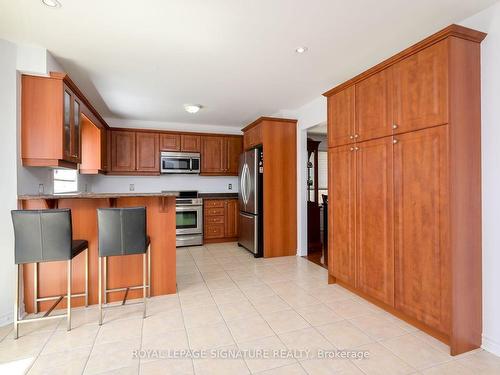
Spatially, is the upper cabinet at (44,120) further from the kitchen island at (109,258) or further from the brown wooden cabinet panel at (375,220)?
the brown wooden cabinet panel at (375,220)

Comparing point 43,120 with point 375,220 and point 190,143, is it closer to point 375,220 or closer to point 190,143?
point 190,143

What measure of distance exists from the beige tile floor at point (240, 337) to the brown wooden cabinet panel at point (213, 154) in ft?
9.88

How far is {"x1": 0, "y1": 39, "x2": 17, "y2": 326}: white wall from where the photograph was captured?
2385 millimetres

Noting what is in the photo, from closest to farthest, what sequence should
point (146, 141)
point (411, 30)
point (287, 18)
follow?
point (287, 18)
point (411, 30)
point (146, 141)

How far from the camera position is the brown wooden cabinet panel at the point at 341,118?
9.39 feet

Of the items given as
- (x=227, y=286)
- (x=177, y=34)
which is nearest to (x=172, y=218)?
(x=227, y=286)

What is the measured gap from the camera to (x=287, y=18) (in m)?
2.13

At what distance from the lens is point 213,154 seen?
5.78 meters

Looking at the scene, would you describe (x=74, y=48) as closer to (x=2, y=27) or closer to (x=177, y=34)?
(x=2, y=27)

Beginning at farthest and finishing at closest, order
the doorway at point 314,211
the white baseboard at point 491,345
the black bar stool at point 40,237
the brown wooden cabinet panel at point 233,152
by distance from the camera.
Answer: the brown wooden cabinet panel at point 233,152, the doorway at point 314,211, the black bar stool at point 40,237, the white baseboard at point 491,345

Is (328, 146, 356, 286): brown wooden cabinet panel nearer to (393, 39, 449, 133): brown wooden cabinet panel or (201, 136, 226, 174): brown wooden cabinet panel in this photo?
(393, 39, 449, 133): brown wooden cabinet panel

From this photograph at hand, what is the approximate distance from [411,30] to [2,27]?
3.48 m

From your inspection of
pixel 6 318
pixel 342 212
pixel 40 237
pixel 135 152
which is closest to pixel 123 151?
pixel 135 152

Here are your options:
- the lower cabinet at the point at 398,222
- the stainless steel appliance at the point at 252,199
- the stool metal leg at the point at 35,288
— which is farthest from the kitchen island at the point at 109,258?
the lower cabinet at the point at 398,222
